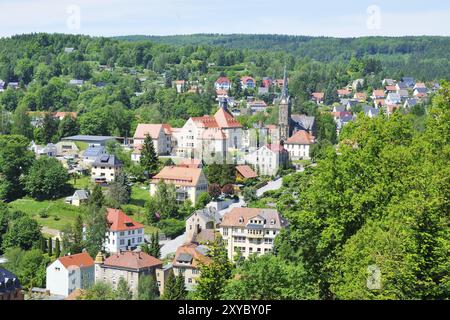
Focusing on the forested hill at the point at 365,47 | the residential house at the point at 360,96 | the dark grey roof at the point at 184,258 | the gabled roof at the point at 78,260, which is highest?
the forested hill at the point at 365,47

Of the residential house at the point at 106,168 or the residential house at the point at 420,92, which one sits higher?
the residential house at the point at 420,92

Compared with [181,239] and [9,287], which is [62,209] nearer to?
[181,239]

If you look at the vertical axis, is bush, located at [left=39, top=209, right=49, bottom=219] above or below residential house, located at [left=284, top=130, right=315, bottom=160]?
below

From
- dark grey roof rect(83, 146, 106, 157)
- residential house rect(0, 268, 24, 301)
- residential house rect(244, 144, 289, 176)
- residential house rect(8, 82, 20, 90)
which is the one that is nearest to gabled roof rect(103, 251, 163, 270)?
residential house rect(0, 268, 24, 301)

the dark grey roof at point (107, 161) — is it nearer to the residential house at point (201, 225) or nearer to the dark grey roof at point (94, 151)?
the dark grey roof at point (94, 151)

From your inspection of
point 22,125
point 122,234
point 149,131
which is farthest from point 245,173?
point 22,125

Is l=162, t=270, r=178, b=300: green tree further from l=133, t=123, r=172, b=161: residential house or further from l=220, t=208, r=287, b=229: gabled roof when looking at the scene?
l=133, t=123, r=172, b=161: residential house

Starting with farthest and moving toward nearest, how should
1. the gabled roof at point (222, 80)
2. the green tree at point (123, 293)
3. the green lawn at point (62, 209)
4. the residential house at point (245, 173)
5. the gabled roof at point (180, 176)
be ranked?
the gabled roof at point (222, 80)
the residential house at point (245, 173)
the gabled roof at point (180, 176)
the green lawn at point (62, 209)
the green tree at point (123, 293)

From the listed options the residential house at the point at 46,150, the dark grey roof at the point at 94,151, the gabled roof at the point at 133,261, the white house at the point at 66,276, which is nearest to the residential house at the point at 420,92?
the dark grey roof at the point at 94,151
